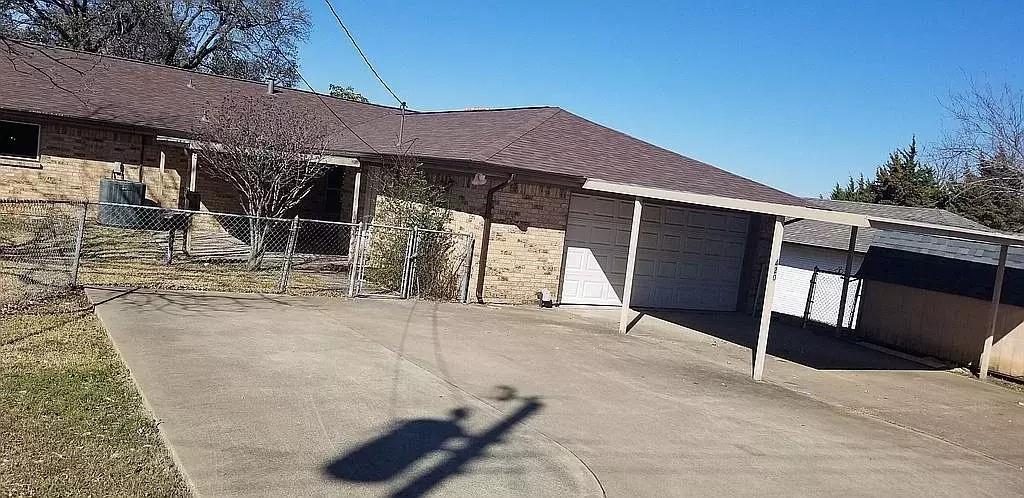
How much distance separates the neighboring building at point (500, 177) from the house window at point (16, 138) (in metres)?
0.03

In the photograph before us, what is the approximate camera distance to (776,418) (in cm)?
810

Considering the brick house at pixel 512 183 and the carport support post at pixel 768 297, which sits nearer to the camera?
the carport support post at pixel 768 297

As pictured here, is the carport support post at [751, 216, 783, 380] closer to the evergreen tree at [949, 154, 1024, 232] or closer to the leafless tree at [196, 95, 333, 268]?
the leafless tree at [196, 95, 333, 268]

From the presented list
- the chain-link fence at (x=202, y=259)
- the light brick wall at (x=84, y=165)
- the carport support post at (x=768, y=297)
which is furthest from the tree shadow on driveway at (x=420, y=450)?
the light brick wall at (x=84, y=165)

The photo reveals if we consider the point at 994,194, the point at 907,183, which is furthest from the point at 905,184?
the point at 994,194

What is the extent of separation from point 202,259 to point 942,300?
12686 mm

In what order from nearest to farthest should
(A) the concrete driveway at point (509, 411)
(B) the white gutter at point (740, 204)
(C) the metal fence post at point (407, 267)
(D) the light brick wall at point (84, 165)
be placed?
(A) the concrete driveway at point (509, 411) → (B) the white gutter at point (740, 204) → (C) the metal fence post at point (407, 267) → (D) the light brick wall at point (84, 165)

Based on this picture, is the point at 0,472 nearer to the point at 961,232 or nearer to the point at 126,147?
the point at 961,232

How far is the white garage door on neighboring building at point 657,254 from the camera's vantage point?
15.1 m

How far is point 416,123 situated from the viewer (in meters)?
21.5

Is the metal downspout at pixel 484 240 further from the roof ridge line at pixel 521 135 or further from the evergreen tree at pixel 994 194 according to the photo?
the evergreen tree at pixel 994 194

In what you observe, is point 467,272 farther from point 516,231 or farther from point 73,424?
point 73,424

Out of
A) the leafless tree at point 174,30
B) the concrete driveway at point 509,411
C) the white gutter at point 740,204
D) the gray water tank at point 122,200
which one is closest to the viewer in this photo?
the concrete driveway at point 509,411

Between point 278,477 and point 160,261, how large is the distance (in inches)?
394
